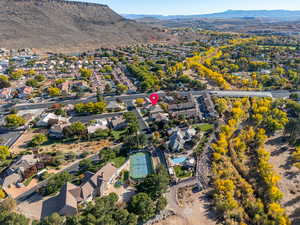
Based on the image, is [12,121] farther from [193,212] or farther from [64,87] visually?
[193,212]

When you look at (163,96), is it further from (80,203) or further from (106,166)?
(80,203)

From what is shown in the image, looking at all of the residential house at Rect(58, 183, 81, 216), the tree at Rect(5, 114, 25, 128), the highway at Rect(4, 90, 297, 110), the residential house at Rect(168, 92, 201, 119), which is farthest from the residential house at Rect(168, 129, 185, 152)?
the tree at Rect(5, 114, 25, 128)

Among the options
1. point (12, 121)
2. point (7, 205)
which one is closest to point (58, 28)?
point (12, 121)

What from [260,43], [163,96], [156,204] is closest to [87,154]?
[156,204]

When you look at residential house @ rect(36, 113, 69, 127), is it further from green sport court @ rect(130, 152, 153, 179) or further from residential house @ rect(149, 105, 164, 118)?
green sport court @ rect(130, 152, 153, 179)

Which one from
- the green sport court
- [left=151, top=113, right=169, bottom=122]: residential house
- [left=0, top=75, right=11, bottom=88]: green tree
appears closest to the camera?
the green sport court

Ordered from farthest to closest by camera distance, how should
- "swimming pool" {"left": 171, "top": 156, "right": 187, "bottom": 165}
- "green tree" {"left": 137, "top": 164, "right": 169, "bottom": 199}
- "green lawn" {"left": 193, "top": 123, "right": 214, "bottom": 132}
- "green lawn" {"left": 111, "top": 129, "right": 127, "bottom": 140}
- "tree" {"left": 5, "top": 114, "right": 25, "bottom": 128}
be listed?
"green lawn" {"left": 193, "top": 123, "right": 214, "bottom": 132}
"tree" {"left": 5, "top": 114, "right": 25, "bottom": 128}
"green lawn" {"left": 111, "top": 129, "right": 127, "bottom": 140}
"swimming pool" {"left": 171, "top": 156, "right": 187, "bottom": 165}
"green tree" {"left": 137, "top": 164, "right": 169, "bottom": 199}

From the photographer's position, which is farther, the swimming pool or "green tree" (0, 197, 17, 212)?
the swimming pool
